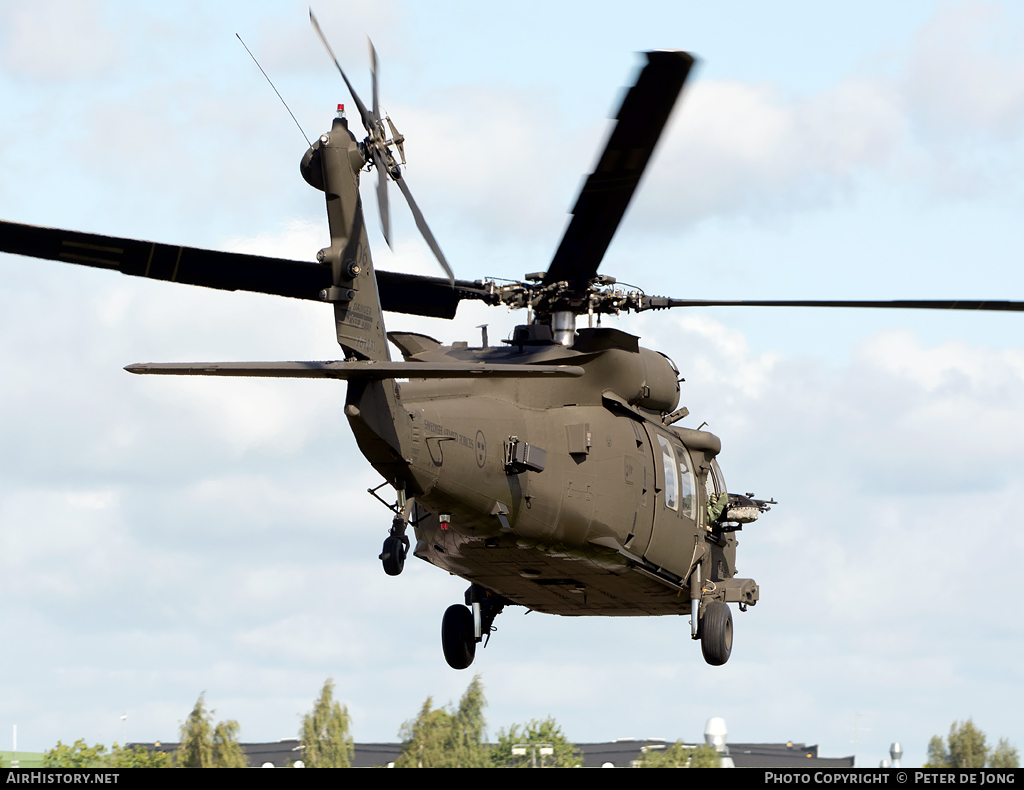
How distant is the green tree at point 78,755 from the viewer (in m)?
42.3

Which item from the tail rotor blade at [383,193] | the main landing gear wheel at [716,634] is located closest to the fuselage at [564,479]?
the main landing gear wheel at [716,634]

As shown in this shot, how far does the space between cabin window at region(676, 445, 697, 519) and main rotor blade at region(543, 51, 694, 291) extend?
3.73m

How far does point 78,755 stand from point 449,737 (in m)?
11.6

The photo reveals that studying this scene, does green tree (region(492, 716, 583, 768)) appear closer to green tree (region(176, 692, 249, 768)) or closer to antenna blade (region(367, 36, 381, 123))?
green tree (region(176, 692, 249, 768))

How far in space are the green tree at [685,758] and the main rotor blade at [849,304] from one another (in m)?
22.6

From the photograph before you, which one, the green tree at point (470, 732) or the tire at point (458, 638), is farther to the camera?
the green tree at point (470, 732)

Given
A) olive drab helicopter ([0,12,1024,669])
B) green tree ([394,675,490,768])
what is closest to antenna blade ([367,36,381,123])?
olive drab helicopter ([0,12,1024,669])

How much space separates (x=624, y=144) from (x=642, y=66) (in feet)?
4.01

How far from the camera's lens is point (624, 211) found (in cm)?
1595

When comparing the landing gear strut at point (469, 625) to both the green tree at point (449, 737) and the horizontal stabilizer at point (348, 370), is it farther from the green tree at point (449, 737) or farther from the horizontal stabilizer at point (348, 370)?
the green tree at point (449, 737)

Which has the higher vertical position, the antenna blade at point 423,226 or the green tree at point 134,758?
the antenna blade at point 423,226

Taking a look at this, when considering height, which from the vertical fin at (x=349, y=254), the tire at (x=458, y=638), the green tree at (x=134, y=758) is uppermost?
the vertical fin at (x=349, y=254)

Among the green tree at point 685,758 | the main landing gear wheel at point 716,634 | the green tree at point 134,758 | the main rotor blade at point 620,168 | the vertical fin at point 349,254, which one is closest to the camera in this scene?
the main rotor blade at point 620,168
